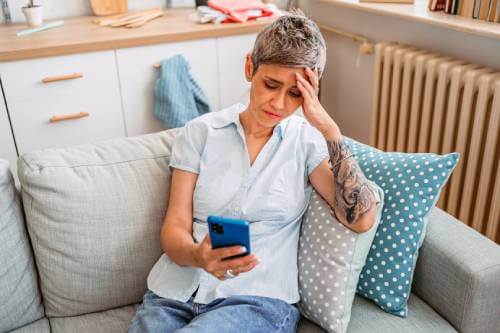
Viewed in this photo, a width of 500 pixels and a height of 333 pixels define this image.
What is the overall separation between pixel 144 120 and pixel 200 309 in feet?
5.14

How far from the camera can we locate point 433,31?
222cm

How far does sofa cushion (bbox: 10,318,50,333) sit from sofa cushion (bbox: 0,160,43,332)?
1 centimetres

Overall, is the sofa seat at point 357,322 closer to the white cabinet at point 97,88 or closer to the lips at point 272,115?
the lips at point 272,115

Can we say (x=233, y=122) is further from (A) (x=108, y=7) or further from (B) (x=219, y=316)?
Answer: (A) (x=108, y=7)

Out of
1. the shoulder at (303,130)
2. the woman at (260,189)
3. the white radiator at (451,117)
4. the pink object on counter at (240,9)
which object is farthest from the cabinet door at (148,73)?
the shoulder at (303,130)

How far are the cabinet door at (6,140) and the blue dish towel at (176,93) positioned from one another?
68cm

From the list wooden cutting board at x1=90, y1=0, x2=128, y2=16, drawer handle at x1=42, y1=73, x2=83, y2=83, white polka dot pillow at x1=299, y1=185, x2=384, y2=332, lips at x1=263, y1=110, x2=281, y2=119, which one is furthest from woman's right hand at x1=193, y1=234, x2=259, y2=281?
wooden cutting board at x1=90, y1=0, x2=128, y2=16

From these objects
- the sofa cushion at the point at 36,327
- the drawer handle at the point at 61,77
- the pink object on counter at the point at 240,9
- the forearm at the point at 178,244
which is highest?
Answer: the pink object on counter at the point at 240,9

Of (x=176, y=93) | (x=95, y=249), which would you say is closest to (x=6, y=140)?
(x=176, y=93)

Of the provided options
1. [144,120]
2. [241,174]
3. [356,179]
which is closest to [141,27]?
[144,120]

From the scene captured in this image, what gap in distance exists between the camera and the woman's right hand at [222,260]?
107cm

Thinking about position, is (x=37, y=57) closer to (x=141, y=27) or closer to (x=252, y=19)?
(x=141, y=27)

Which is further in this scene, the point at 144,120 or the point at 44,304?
the point at 144,120

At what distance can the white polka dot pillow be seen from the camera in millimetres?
1281
